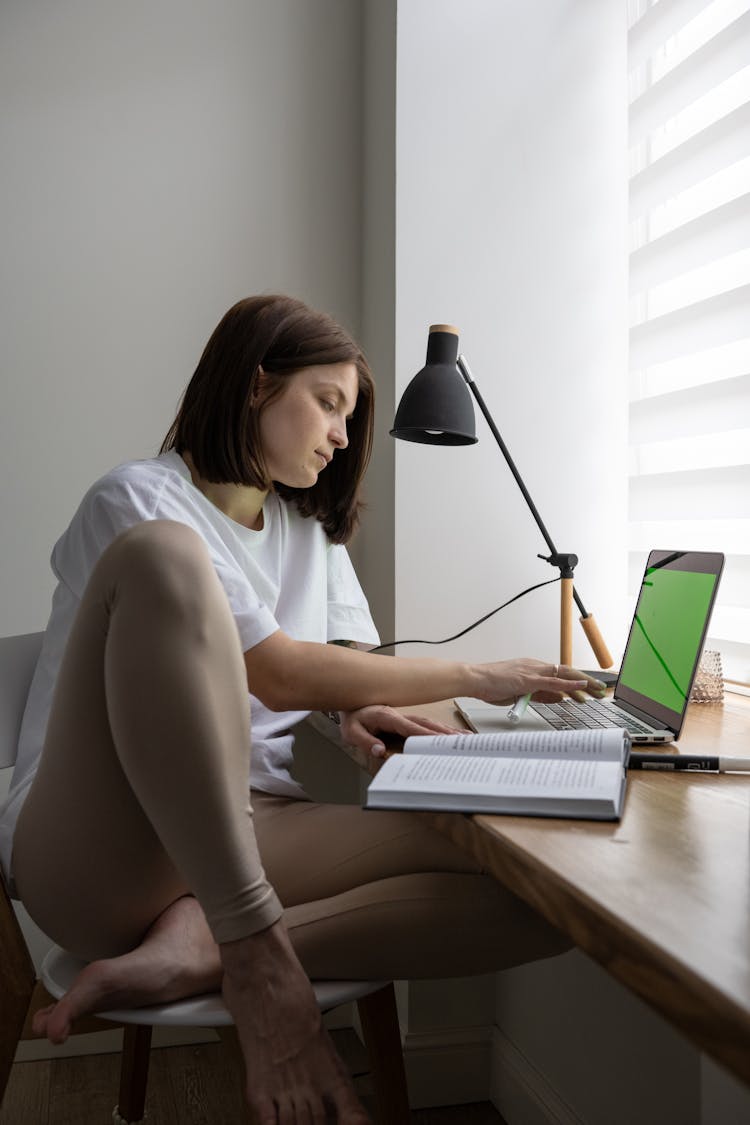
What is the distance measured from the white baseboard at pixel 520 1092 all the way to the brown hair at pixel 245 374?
1.03 metres

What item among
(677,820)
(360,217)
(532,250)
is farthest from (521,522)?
(677,820)

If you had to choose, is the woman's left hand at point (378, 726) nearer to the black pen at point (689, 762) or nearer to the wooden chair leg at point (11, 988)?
the black pen at point (689, 762)

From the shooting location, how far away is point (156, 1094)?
1722mm

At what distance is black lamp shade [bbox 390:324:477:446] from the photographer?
1.52 meters

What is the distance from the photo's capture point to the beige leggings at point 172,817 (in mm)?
893

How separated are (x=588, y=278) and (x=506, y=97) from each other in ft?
1.18

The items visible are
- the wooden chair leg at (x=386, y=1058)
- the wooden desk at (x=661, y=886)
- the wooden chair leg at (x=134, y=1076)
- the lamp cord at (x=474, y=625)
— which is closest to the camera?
the wooden desk at (x=661, y=886)

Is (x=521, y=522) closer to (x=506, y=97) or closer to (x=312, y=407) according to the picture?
(x=312, y=407)

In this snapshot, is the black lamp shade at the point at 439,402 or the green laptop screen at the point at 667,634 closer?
the green laptop screen at the point at 667,634

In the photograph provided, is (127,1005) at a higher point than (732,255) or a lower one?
lower

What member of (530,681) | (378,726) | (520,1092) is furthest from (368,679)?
(520,1092)

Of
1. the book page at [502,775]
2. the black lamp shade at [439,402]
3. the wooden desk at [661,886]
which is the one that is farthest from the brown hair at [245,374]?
the wooden desk at [661,886]

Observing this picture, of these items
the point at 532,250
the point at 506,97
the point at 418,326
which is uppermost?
the point at 506,97

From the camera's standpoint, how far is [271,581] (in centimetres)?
150
